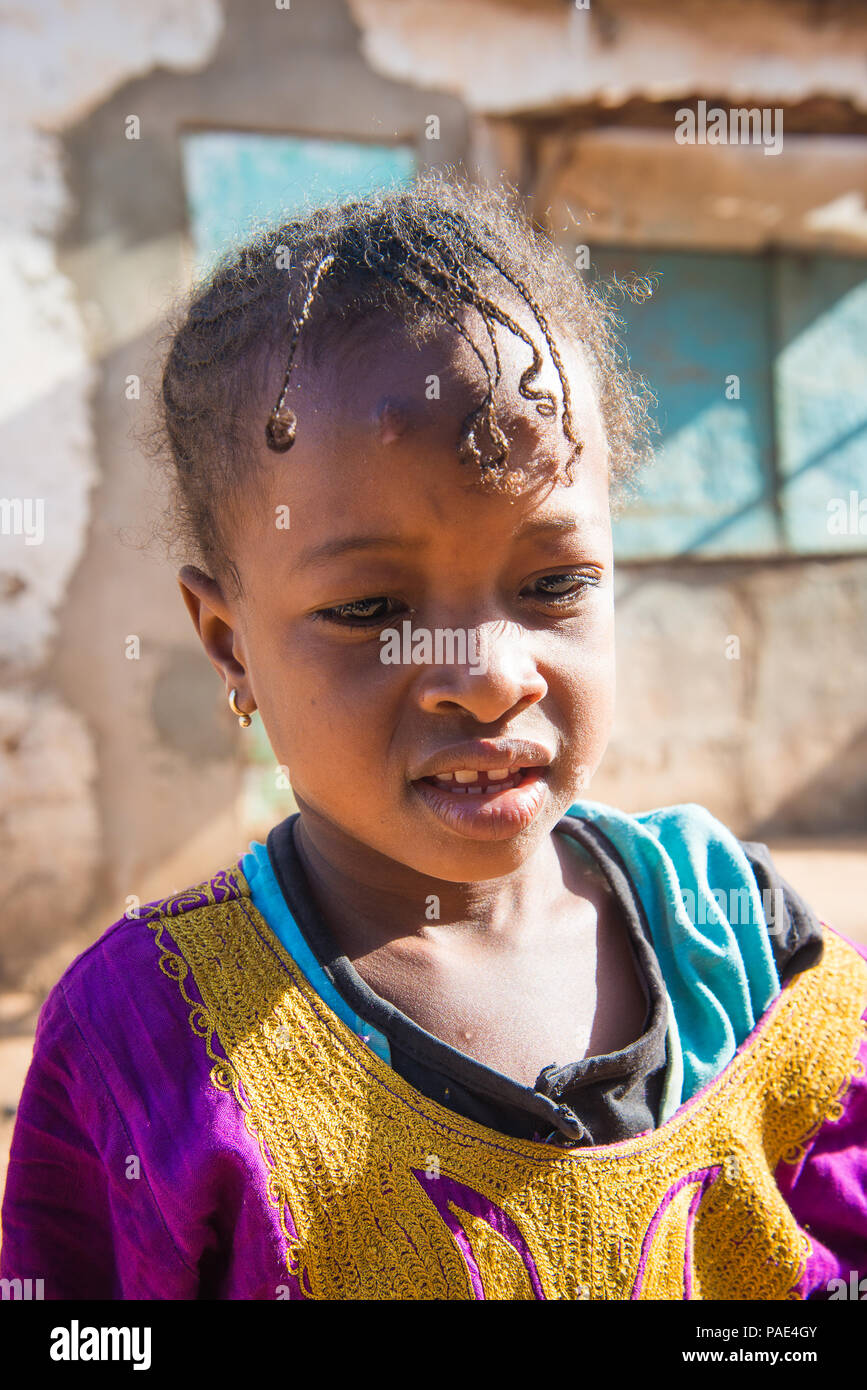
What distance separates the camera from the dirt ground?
3631 millimetres

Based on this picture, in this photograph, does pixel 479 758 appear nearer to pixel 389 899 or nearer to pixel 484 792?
pixel 484 792

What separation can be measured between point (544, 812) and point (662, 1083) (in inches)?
14.2

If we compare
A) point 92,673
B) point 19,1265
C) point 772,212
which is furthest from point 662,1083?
point 772,212

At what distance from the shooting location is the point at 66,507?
14.1 ft

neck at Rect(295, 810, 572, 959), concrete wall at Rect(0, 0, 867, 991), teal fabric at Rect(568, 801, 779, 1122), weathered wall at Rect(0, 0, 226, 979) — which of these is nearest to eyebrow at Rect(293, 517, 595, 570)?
neck at Rect(295, 810, 572, 959)

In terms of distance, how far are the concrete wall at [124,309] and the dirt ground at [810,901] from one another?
0.80 feet

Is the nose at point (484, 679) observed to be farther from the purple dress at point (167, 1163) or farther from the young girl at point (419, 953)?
the purple dress at point (167, 1163)

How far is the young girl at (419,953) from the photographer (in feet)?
3.57

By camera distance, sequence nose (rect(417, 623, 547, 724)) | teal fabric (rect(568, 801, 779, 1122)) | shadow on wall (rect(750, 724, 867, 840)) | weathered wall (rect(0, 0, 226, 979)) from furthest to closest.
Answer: shadow on wall (rect(750, 724, 867, 840))
weathered wall (rect(0, 0, 226, 979))
teal fabric (rect(568, 801, 779, 1122))
nose (rect(417, 623, 547, 724))

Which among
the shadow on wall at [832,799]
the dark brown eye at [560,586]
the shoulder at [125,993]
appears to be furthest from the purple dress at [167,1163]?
the shadow on wall at [832,799]

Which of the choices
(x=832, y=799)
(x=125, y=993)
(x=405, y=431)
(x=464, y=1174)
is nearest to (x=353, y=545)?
(x=405, y=431)

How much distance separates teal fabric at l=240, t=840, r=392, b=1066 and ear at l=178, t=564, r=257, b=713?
0.67 ft

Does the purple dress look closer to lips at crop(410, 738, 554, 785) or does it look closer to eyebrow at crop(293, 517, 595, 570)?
lips at crop(410, 738, 554, 785)

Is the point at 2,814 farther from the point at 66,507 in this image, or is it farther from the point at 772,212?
the point at 772,212
